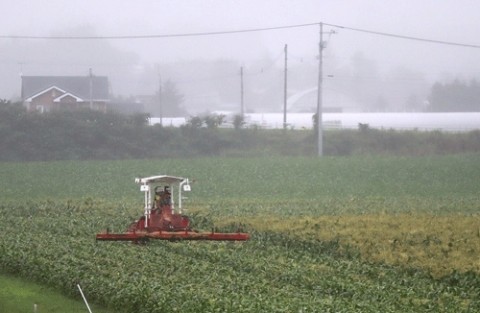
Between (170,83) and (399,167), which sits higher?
(170,83)

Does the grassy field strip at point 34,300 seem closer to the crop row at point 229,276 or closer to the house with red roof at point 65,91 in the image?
the crop row at point 229,276

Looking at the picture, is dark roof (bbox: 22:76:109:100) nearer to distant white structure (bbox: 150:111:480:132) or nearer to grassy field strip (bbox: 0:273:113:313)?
distant white structure (bbox: 150:111:480:132)

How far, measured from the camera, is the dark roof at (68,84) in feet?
220

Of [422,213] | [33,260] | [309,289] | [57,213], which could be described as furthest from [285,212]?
[309,289]

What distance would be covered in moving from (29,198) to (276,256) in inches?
708

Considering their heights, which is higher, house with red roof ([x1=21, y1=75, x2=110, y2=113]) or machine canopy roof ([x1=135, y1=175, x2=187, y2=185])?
house with red roof ([x1=21, y1=75, x2=110, y2=113])

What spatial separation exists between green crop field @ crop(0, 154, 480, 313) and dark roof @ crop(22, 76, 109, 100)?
26.2 m

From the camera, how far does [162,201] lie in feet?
73.9

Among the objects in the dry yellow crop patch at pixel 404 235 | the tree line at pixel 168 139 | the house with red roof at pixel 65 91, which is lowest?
the dry yellow crop patch at pixel 404 235

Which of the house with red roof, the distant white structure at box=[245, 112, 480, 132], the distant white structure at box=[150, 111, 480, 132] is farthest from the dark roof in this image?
the distant white structure at box=[245, 112, 480, 132]

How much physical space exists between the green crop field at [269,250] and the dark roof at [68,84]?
85.9 ft

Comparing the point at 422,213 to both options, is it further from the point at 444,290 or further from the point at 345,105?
the point at 345,105

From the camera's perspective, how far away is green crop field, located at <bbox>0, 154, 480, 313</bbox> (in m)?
15.3

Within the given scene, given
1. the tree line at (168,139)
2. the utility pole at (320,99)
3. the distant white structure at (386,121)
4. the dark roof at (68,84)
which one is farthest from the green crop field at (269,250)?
the dark roof at (68,84)
